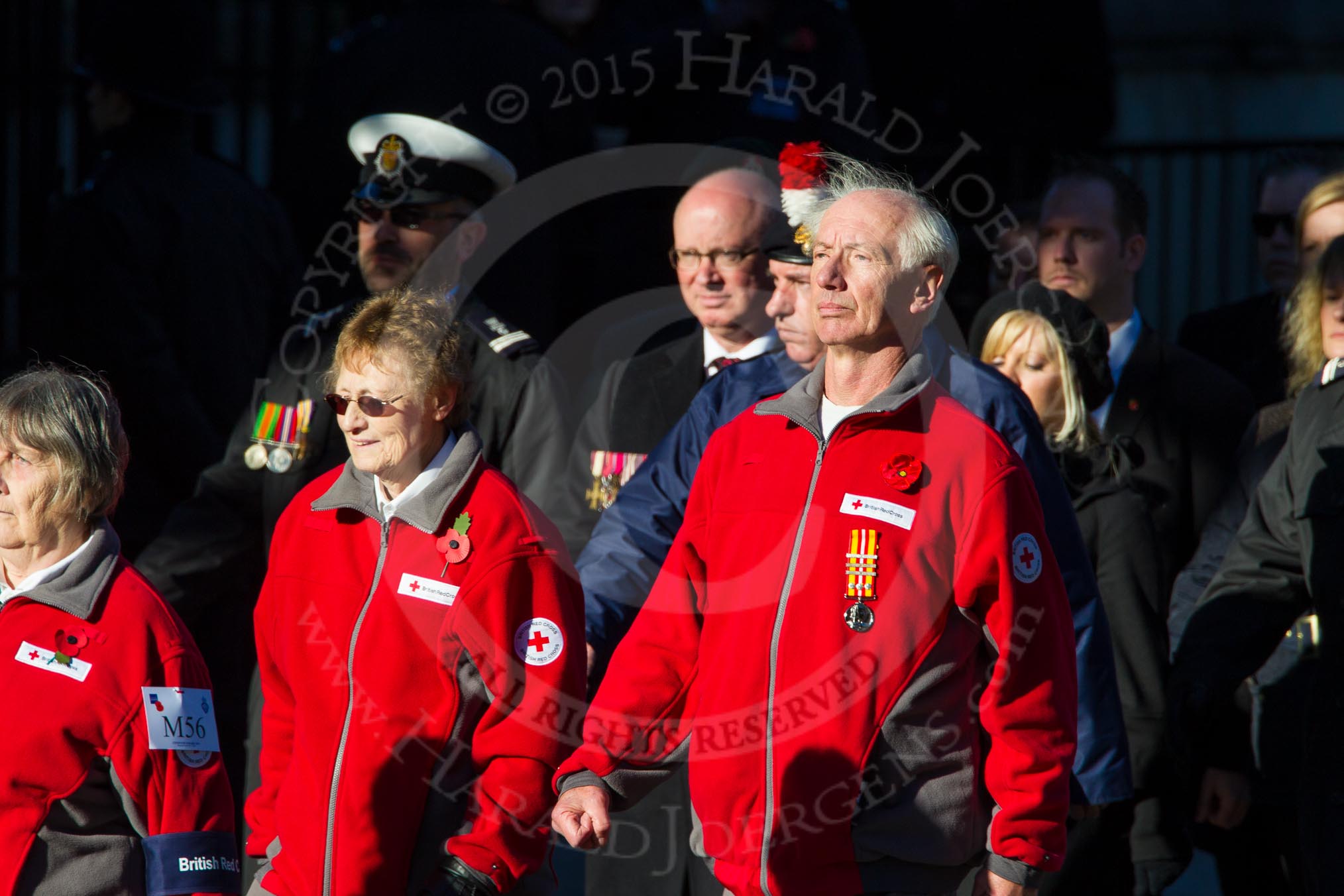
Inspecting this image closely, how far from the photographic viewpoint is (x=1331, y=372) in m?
4.05

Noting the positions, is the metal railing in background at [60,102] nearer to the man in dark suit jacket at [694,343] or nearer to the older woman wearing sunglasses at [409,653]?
the man in dark suit jacket at [694,343]

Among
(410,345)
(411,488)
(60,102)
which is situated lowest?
(411,488)

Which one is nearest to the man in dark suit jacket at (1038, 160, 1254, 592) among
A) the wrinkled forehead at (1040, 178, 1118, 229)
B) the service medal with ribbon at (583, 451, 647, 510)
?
the wrinkled forehead at (1040, 178, 1118, 229)

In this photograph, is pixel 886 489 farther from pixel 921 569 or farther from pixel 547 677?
pixel 547 677

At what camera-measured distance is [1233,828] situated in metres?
4.71

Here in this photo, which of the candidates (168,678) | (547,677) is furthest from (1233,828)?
(168,678)

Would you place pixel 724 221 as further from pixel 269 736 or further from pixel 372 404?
pixel 269 736

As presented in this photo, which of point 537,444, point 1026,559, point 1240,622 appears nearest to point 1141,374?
point 1240,622

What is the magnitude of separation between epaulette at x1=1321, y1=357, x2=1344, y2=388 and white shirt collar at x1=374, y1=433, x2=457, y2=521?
6.36ft

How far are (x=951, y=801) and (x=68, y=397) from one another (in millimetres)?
1755

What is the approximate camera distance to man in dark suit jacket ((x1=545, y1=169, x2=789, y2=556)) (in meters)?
4.69

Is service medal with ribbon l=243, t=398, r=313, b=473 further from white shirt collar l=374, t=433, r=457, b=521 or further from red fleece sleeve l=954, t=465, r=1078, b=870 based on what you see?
red fleece sleeve l=954, t=465, r=1078, b=870

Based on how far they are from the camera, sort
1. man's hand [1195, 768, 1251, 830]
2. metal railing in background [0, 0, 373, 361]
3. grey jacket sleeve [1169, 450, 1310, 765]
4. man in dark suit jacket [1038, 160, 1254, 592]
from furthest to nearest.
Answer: metal railing in background [0, 0, 373, 361] < man in dark suit jacket [1038, 160, 1254, 592] < man's hand [1195, 768, 1251, 830] < grey jacket sleeve [1169, 450, 1310, 765]

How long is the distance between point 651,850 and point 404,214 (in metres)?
1.72
